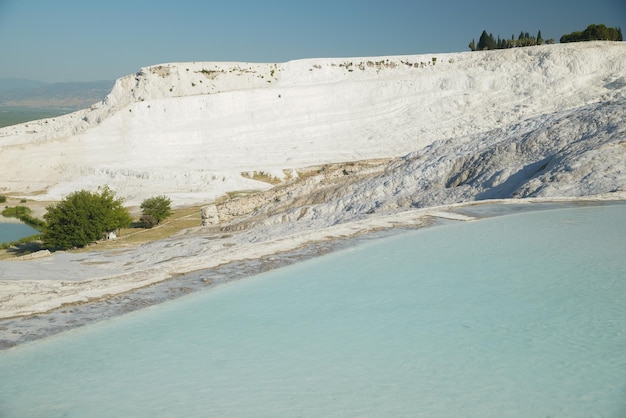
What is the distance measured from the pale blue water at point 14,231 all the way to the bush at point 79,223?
509cm

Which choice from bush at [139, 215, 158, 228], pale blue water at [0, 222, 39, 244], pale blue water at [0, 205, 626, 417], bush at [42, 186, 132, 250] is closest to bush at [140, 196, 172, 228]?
bush at [139, 215, 158, 228]

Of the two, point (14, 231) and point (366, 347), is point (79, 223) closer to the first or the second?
point (14, 231)

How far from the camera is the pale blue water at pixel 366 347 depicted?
4.22 m

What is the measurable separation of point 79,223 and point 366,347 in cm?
1839

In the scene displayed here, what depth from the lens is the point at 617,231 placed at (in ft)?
27.6

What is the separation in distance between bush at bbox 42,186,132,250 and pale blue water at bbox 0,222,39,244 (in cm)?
509

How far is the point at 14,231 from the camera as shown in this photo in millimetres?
27766

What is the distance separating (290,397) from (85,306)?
3.08 m

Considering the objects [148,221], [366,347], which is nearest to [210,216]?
[148,221]

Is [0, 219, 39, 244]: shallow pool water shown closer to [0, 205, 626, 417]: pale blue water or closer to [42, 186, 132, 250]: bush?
[42, 186, 132, 250]: bush

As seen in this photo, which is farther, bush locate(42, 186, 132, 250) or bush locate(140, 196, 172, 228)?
bush locate(140, 196, 172, 228)

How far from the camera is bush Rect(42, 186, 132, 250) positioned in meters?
21.1

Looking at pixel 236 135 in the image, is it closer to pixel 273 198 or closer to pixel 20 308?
pixel 273 198

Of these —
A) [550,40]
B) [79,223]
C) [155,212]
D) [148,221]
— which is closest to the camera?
[79,223]
